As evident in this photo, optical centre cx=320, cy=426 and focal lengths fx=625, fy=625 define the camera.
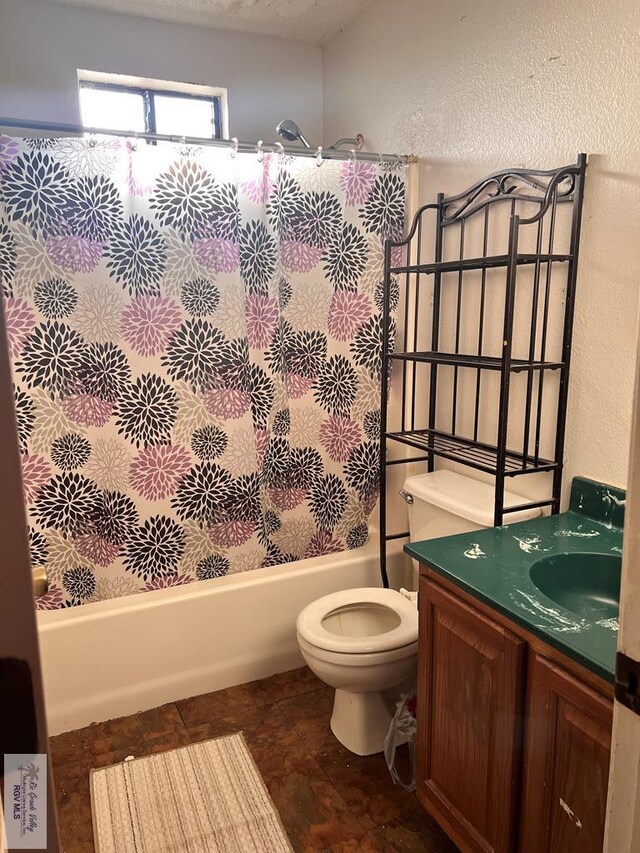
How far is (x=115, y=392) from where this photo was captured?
1.97 metres

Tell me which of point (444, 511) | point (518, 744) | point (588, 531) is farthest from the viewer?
point (444, 511)

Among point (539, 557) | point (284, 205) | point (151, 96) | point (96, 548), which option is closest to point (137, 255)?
point (284, 205)

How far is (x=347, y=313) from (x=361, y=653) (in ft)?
3.74

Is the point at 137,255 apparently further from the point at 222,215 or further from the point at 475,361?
the point at 475,361

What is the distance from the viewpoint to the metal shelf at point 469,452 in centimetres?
178

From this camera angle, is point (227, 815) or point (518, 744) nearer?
point (518, 744)

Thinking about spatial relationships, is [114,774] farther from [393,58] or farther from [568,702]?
[393,58]

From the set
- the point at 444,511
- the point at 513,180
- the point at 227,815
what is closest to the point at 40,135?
the point at 513,180

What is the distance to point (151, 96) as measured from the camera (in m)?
2.57

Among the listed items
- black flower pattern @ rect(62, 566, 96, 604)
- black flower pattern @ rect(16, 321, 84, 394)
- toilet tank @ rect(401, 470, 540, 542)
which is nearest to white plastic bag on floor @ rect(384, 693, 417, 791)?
toilet tank @ rect(401, 470, 540, 542)

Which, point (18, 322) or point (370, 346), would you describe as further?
point (370, 346)

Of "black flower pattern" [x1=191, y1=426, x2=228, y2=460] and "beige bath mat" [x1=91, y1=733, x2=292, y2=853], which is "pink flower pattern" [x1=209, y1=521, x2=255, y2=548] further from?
"beige bath mat" [x1=91, y1=733, x2=292, y2=853]

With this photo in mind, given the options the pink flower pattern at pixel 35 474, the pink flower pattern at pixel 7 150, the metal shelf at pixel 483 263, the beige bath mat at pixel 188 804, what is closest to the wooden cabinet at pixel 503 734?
the beige bath mat at pixel 188 804

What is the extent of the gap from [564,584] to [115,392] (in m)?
1.40
